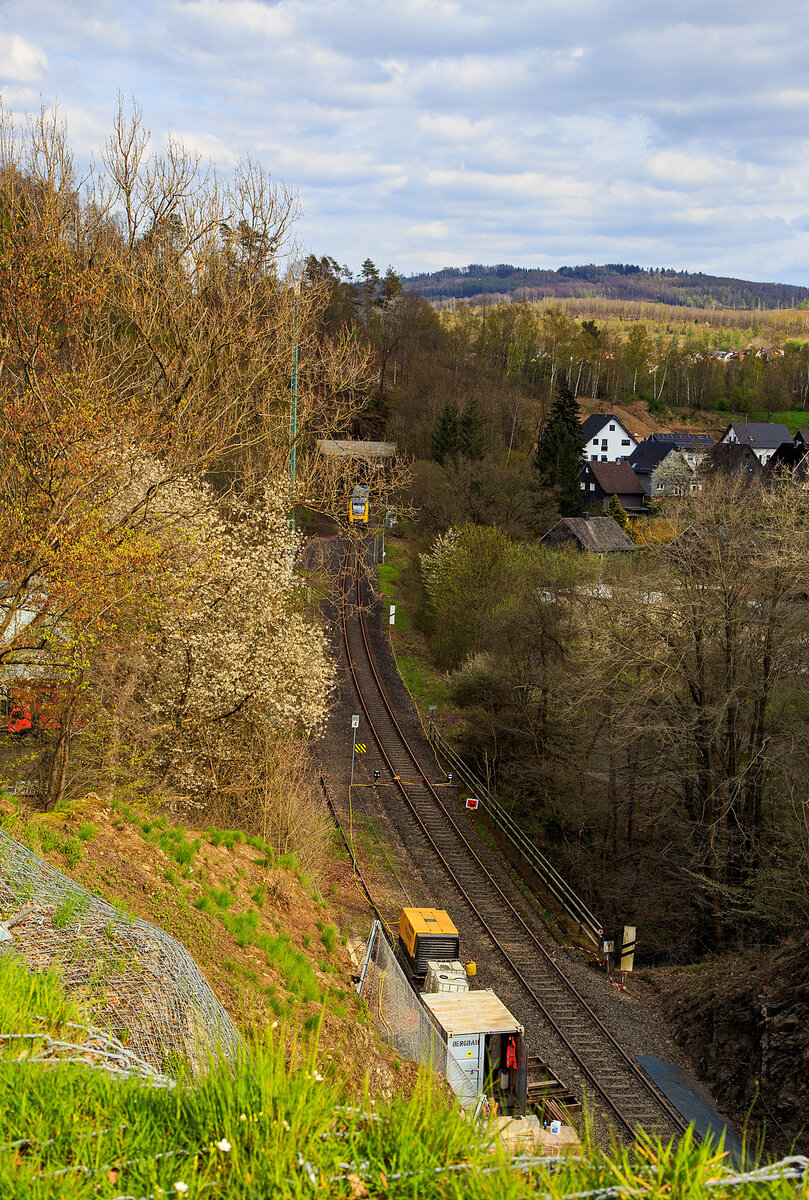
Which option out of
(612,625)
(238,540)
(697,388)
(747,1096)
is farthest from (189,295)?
(697,388)

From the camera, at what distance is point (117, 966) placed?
5.85m

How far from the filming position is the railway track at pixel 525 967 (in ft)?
45.3

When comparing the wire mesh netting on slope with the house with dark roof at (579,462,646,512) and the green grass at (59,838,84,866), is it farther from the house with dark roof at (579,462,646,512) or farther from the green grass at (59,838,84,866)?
the house with dark roof at (579,462,646,512)

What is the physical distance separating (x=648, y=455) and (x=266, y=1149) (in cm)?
8406

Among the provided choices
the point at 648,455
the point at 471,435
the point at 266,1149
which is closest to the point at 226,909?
the point at 266,1149

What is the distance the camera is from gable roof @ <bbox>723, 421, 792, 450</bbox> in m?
81.1

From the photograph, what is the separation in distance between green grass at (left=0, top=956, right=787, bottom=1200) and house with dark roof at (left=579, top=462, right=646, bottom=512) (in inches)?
2725

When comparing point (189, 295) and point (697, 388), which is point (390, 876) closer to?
point (189, 295)

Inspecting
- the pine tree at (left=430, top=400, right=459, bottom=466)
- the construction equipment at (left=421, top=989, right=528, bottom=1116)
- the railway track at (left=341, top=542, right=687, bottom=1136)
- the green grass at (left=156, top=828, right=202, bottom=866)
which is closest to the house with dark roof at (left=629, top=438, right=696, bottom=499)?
the pine tree at (left=430, top=400, right=459, bottom=466)

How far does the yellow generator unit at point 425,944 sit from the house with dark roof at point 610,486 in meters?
57.5

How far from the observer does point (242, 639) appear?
59.0 ft

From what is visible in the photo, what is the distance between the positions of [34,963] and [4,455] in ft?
35.1

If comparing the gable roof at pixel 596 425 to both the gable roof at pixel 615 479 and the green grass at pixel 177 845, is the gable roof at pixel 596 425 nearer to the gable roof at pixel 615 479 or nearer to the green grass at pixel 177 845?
the gable roof at pixel 615 479

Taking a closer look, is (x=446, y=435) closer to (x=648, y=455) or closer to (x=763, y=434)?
(x=648, y=455)
